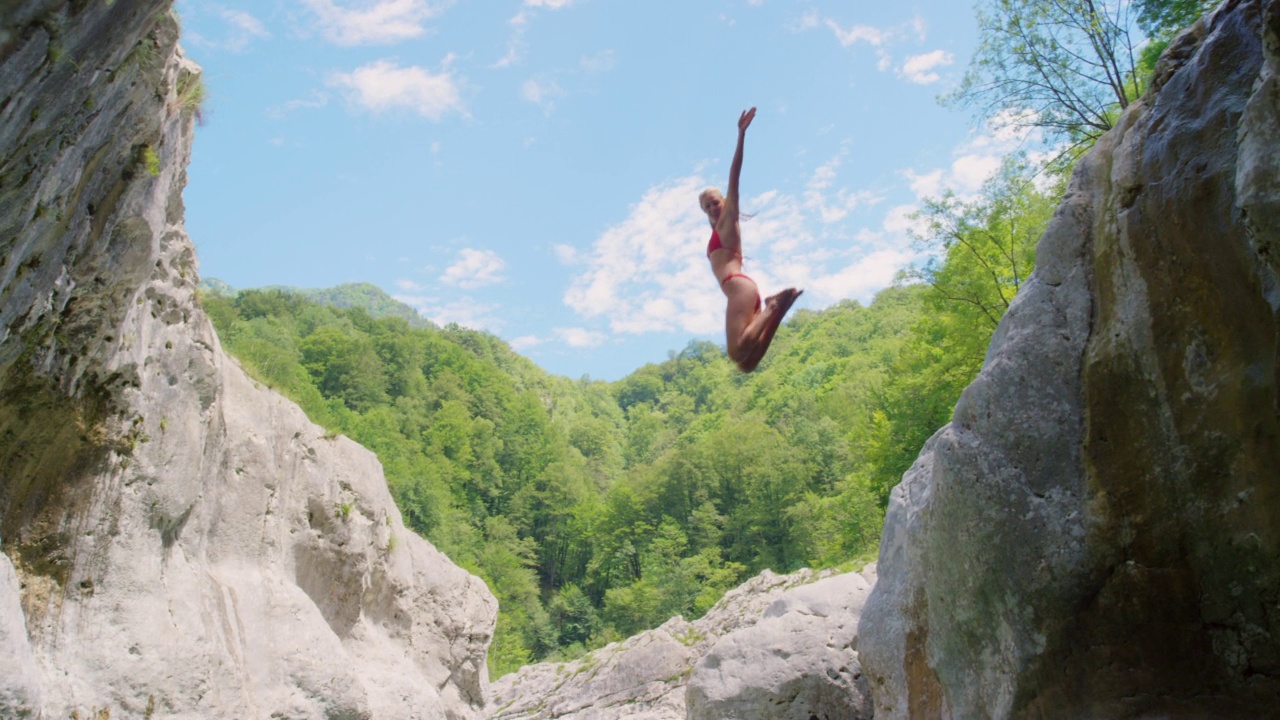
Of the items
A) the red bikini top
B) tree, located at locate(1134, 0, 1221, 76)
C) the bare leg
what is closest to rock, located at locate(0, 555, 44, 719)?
the bare leg

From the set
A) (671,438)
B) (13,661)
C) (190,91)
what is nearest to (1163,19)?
(190,91)

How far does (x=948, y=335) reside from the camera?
79.4ft

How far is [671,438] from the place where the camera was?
296ft

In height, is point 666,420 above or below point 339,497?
above

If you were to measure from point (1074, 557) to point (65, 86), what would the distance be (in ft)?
25.2

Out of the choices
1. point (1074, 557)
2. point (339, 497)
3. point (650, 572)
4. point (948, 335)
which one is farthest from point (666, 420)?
point (1074, 557)

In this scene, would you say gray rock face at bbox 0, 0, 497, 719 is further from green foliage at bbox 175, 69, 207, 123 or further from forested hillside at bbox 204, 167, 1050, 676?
forested hillside at bbox 204, 167, 1050, 676

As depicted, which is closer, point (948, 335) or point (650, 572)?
point (948, 335)

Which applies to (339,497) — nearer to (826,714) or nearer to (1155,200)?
(826,714)

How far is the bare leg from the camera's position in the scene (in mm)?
7574

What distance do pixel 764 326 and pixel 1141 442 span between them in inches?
120

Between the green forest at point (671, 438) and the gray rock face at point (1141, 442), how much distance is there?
40.3ft

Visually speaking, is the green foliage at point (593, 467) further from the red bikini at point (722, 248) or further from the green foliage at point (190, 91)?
the green foliage at point (190, 91)

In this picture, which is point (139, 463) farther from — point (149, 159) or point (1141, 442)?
point (1141, 442)
